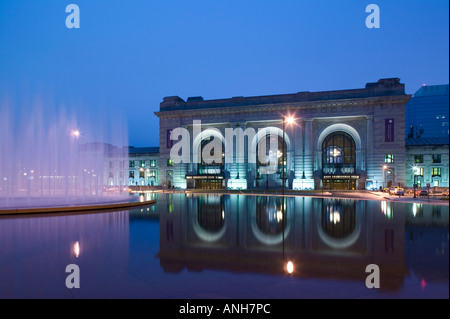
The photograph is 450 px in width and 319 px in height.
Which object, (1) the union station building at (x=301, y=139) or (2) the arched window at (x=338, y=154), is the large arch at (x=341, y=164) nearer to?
(2) the arched window at (x=338, y=154)

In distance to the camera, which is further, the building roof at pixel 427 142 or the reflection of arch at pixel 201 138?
the reflection of arch at pixel 201 138

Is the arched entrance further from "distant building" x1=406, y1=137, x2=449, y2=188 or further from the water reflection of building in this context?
the water reflection of building

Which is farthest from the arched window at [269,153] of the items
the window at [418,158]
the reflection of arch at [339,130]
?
the window at [418,158]

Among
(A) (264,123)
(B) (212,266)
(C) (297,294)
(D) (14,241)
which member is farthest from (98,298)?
(A) (264,123)

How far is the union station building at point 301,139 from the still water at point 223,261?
46.4m

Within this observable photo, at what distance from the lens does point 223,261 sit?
8172 millimetres

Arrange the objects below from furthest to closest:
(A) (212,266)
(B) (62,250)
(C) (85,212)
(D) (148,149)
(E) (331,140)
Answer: (D) (148,149) → (E) (331,140) → (C) (85,212) → (B) (62,250) → (A) (212,266)

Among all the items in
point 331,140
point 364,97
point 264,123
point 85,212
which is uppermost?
point 364,97

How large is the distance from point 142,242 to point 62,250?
2.61m

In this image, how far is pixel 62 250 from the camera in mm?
9305

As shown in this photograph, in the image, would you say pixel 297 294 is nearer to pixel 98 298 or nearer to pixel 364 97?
pixel 98 298

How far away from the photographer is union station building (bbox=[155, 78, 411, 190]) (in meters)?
58.0

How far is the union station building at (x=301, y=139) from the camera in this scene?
2283 inches

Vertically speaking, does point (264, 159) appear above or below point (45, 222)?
above
